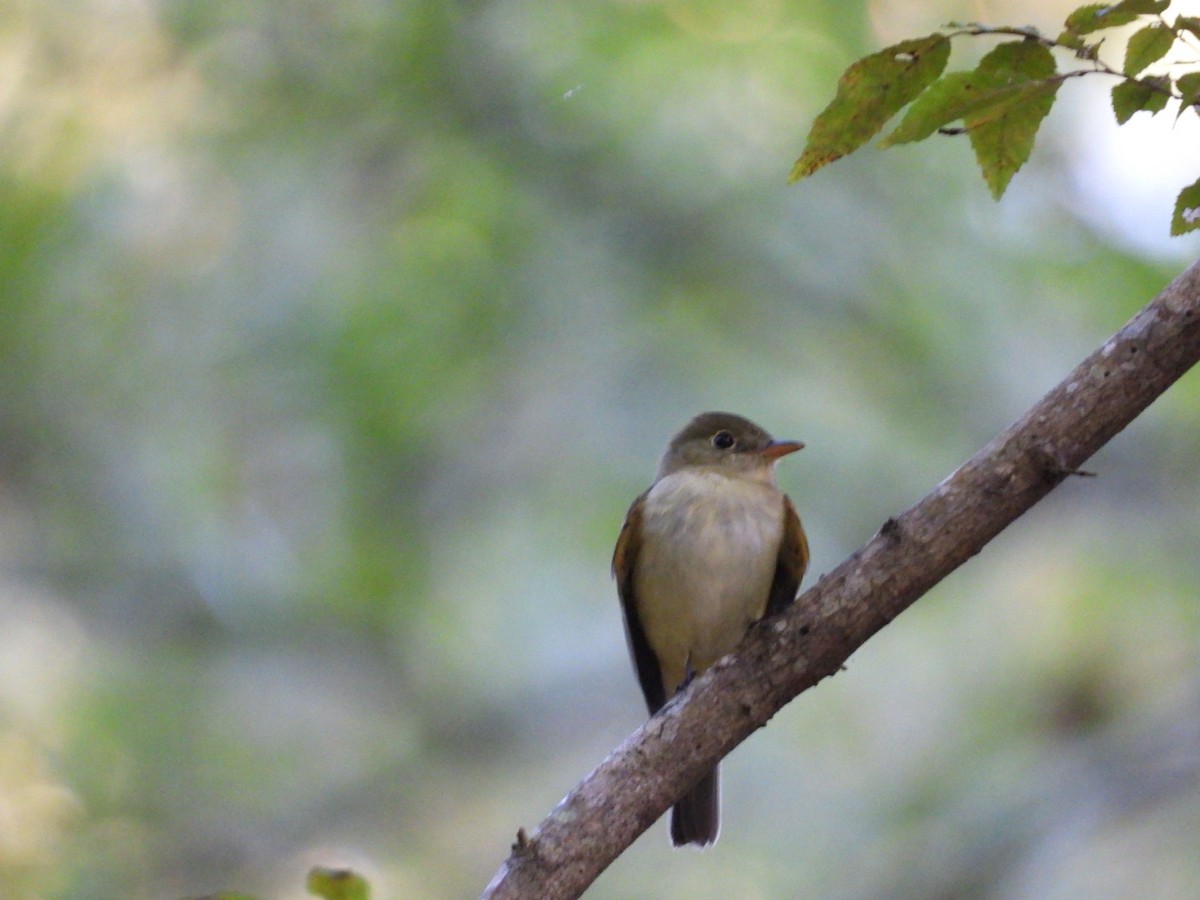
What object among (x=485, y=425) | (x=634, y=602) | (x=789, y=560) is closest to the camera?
(x=789, y=560)

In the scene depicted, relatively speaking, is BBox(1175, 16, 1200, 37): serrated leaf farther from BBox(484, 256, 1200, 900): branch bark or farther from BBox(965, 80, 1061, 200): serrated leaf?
BBox(484, 256, 1200, 900): branch bark

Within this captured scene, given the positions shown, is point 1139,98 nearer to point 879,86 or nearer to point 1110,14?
point 1110,14

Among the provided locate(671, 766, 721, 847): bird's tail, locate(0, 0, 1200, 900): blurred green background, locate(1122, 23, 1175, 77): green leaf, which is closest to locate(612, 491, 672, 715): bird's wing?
locate(671, 766, 721, 847): bird's tail

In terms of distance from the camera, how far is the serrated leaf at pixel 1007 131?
2072mm

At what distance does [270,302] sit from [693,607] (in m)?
2.67

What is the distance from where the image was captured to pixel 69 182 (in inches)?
219

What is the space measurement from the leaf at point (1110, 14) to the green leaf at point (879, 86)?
7.7 inches

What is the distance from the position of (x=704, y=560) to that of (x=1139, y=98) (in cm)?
205

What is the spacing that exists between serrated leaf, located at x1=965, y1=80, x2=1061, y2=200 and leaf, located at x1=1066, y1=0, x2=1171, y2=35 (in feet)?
0.32

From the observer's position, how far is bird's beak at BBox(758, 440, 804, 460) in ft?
13.6

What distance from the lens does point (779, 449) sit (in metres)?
4.20

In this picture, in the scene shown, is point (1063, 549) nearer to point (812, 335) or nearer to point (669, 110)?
point (812, 335)

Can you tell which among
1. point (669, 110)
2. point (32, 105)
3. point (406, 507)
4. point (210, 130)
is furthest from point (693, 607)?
point (32, 105)

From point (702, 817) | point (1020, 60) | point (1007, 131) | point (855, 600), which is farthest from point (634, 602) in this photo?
point (1020, 60)
